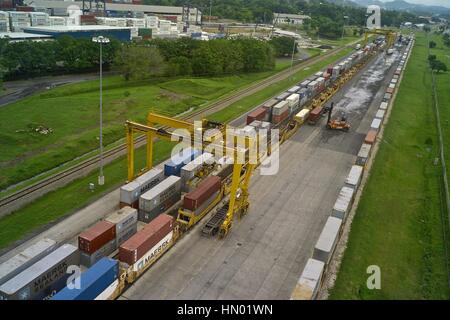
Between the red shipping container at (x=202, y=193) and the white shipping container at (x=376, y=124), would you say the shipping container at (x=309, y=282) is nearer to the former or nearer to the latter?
the red shipping container at (x=202, y=193)

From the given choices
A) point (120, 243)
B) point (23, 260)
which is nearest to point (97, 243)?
point (120, 243)

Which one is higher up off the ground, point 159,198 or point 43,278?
point 159,198

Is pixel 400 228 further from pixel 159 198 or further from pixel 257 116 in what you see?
pixel 257 116

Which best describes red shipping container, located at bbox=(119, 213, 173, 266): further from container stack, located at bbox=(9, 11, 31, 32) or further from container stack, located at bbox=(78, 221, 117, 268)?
container stack, located at bbox=(9, 11, 31, 32)

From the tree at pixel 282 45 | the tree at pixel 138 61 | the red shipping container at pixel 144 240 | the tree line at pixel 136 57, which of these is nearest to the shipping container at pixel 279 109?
the red shipping container at pixel 144 240

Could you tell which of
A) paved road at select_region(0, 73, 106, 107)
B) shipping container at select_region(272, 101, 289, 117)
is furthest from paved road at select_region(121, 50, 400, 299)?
paved road at select_region(0, 73, 106, 107)
